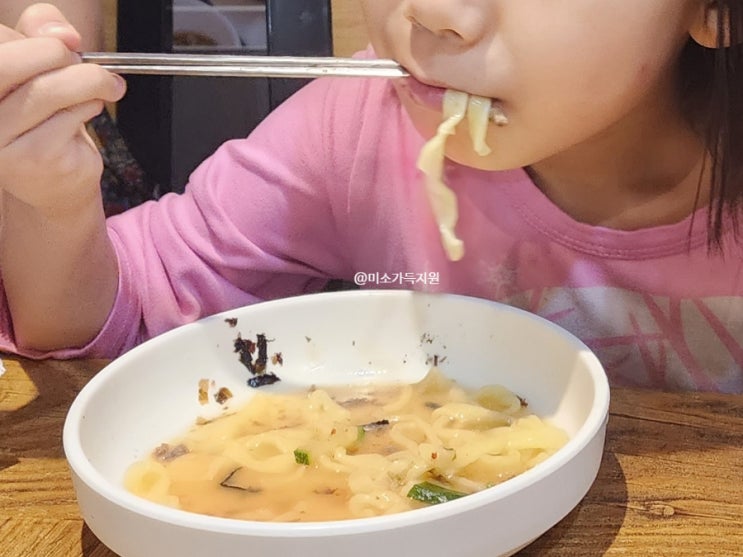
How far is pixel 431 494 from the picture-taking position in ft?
2.16

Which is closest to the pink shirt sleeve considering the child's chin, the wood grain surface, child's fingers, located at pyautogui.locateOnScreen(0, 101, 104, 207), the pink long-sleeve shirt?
the pink long-sleeve shirt

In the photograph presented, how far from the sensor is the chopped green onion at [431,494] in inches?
25.7

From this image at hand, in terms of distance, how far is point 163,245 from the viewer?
1.12 metres

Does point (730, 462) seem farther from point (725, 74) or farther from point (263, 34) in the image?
point (263, 34)

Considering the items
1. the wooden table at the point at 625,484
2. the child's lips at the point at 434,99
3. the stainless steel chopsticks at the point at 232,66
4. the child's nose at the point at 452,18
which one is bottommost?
the wooden table at the point at 625,484

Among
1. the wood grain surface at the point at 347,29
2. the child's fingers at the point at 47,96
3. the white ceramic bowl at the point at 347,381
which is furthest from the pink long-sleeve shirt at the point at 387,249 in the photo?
the wood grain surface at the point at 347,29

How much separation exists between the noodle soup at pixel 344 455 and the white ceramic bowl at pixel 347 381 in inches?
1.4

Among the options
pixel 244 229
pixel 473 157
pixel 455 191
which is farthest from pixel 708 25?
pixel 244 229

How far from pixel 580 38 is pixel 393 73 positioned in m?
0.17

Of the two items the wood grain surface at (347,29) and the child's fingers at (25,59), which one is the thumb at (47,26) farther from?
the wood grain surface at (347,29)

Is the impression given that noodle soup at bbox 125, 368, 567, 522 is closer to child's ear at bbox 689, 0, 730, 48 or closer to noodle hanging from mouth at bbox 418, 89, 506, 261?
noodle hanging from mouth at bbox 418, 89, 506, 261

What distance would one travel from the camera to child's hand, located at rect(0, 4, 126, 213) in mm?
739

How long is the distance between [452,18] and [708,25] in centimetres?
28

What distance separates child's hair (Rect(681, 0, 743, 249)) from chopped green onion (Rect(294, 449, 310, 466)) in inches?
21.2
